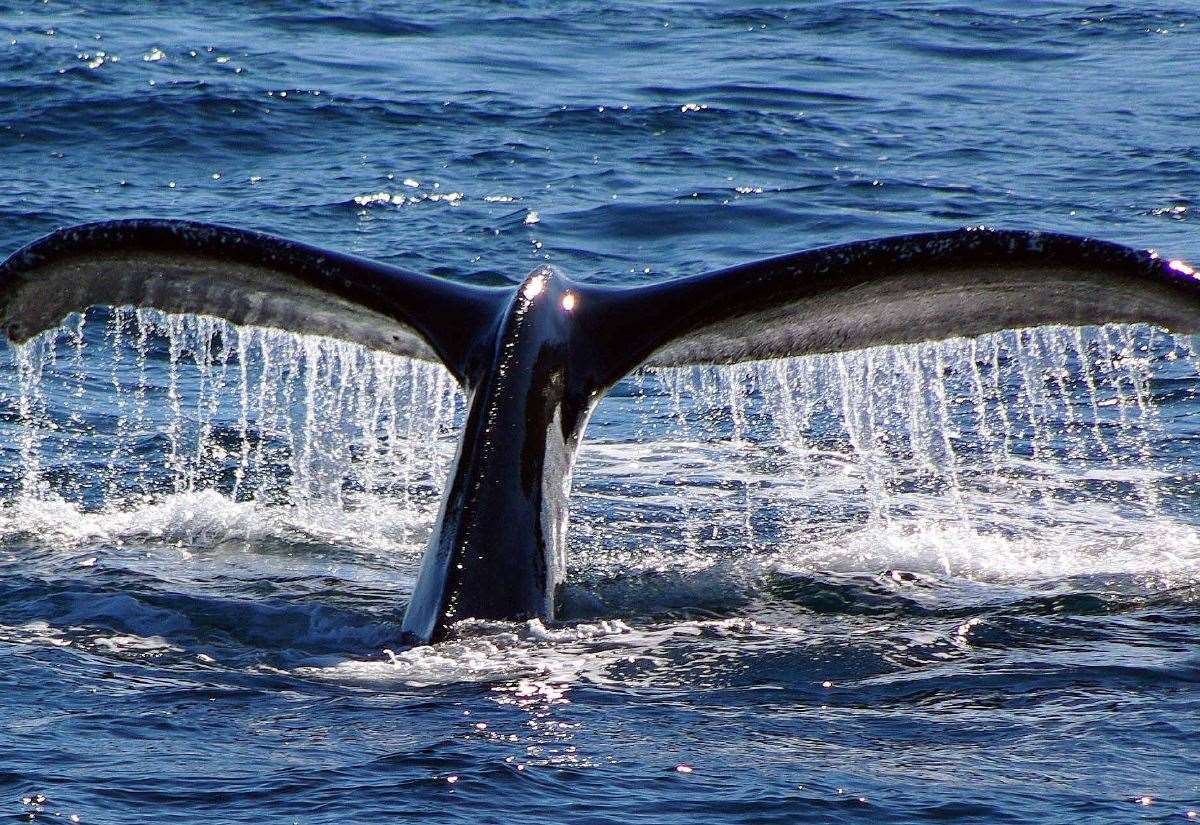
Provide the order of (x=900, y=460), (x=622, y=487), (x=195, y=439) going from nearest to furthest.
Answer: (x=622, y=487) → (x=900, y=460) → (x=195, y=439)

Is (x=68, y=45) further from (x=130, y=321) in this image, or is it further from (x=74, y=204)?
(x=130, y=321)

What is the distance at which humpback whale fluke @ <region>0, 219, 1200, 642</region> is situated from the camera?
19.0ft

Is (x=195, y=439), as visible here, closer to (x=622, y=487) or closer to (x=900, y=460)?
(x=622, y=487)

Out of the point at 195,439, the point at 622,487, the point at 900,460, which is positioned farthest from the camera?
the point at 195,439

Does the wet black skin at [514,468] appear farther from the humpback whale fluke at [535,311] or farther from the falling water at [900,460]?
the falling water at [900,460]

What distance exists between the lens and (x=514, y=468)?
19.7 feet

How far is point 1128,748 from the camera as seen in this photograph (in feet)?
16.9

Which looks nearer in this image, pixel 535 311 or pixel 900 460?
pixel 535 311

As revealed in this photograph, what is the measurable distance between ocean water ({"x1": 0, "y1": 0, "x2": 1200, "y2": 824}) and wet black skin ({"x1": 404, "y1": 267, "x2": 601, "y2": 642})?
0.15 m

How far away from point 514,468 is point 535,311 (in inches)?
23.3

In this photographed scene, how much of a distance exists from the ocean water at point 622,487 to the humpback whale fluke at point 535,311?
0.53 ft

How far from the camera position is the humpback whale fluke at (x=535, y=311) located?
580 cm

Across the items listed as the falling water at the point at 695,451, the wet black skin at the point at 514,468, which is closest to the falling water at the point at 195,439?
the falling water at the point at 695,451

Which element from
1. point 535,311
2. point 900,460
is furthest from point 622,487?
point 535,311
